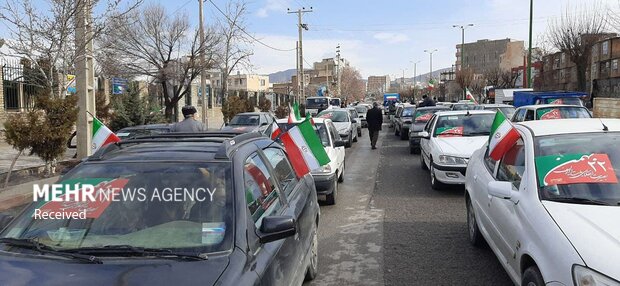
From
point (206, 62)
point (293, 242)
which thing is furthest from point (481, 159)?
point (206, 62)

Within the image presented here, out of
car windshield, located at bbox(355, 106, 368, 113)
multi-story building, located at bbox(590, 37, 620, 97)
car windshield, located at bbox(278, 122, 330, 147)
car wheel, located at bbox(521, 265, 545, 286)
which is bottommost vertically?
car wheel, located at bbox(521, 265, 545, 286)

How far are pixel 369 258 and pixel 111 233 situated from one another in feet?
10.6

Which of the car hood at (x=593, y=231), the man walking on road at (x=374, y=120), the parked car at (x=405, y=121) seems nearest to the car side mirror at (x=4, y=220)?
the car hood at (x=593, y=231)

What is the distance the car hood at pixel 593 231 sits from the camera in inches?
108

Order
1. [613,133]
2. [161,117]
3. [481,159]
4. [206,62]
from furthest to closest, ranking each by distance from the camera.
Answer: [206,62] → [161,117] → [481,159] → [613,133]

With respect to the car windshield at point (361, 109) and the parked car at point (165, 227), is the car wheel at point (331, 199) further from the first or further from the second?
the car windshield at point (361, 109)

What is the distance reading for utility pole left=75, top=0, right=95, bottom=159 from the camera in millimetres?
11492

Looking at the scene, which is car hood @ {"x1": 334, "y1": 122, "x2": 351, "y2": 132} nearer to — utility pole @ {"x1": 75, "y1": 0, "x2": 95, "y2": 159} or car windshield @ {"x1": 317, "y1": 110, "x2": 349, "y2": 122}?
car windshield @ {"x1": 317, "y1": 110, "x2": 349, "y2": 122}

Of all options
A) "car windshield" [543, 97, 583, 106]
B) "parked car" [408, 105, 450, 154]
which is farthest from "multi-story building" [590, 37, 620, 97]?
"parked car" [408, 105, 450, 154]

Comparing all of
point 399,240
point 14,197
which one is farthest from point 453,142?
point 14,197

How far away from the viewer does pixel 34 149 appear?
34.5 feet

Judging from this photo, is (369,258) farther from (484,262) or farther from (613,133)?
(613,133)

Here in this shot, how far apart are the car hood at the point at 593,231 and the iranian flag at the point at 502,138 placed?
1381 mm

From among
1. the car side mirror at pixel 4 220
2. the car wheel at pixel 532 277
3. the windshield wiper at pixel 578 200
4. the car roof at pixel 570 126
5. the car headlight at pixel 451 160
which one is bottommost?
the car wheel at pixel 532 277
